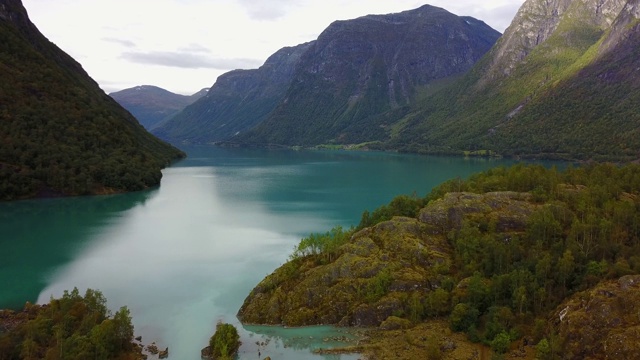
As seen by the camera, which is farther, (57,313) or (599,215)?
(599,215)

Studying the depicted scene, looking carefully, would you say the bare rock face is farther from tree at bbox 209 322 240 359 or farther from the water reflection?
the water reflection

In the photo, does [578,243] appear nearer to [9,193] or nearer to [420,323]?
[420,323]

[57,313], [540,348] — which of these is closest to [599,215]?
[540,348]

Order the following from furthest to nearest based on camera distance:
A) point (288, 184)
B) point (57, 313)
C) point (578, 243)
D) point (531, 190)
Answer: point (288, 184) < point (531, 190) < point (578, 243) < point (57, 313)

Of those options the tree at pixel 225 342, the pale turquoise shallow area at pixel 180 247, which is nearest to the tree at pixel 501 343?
the pale turquoise shallow area at pixel 180 247

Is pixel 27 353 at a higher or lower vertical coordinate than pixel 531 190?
lower

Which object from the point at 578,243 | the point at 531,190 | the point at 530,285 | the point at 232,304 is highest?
the point at 531,190

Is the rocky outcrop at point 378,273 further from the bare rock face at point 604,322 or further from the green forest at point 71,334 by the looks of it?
the bare rock face at point 604,322

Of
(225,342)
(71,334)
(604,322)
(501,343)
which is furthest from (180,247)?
(604,322)
